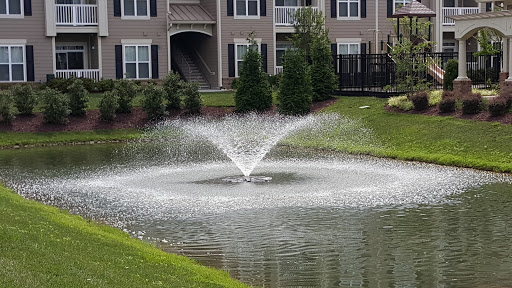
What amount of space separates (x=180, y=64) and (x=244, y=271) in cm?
4053

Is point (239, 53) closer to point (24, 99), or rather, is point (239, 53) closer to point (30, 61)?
point (30, 61)

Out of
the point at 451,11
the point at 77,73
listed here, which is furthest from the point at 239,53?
the point at 451,11

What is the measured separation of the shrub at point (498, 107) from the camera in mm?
30703

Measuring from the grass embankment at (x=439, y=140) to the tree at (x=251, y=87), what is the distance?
6.00m

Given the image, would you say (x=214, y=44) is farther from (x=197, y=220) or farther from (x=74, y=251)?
(x=74, y=251)

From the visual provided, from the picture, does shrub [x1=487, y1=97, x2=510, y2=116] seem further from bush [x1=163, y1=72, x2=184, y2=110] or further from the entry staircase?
the entry staircase

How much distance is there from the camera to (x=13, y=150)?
34.6 metres

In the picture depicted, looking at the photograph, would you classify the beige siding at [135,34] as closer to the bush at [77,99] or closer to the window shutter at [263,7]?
the window shutter at [263,7]

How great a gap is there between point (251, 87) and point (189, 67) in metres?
13.1

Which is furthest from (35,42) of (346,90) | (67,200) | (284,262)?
(284,262)

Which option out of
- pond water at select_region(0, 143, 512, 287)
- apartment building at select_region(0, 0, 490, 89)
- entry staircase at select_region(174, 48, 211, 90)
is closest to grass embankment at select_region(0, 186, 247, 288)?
pond water at select_region(0, 143, 512, 287)

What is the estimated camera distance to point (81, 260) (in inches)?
475

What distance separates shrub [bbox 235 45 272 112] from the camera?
1619 inches

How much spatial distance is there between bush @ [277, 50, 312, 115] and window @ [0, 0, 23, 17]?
52.5ft
